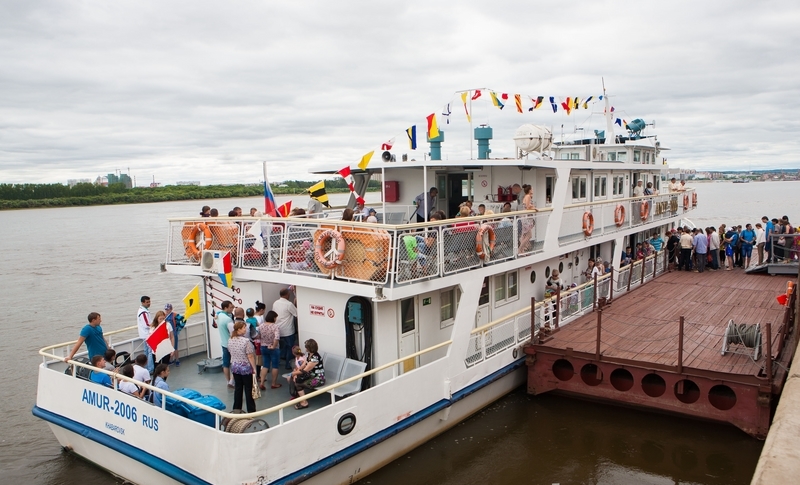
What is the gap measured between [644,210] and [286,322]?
12677 mm

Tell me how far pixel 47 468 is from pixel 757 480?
36.5 feet

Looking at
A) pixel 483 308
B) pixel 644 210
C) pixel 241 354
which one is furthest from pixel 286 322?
pixel 644 210

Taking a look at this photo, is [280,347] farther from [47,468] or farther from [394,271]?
[47,468]

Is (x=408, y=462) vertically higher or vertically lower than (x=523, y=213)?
lower

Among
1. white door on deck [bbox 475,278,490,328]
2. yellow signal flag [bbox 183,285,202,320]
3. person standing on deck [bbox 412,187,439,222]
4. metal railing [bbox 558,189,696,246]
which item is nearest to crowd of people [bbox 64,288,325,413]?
yellow signal flag [bbox 183,285,202,320]

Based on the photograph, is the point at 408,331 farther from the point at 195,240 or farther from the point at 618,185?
the point at 618,185

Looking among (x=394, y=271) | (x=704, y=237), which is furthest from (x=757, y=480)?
(x=704, y=237)

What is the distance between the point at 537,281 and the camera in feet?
45.0

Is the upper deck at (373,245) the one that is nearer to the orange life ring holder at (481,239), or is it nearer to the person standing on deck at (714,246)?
the orange life ring holder at (481,239)

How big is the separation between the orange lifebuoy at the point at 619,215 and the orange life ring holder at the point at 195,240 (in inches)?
425

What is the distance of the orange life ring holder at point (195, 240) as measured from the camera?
10.9 m

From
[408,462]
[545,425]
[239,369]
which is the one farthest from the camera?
[545,425]

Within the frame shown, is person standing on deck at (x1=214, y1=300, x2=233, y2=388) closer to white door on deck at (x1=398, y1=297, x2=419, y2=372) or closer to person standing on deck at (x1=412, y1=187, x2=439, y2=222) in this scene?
white door on deck at (x1=398, y1=297, x2=419, y2=372)

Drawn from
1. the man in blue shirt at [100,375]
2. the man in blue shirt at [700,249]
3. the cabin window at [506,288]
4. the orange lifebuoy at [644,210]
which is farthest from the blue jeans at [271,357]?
the man in blue shirt at [700,249]
